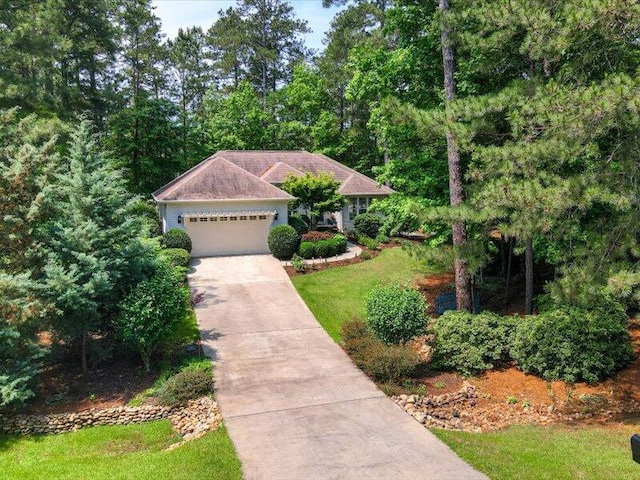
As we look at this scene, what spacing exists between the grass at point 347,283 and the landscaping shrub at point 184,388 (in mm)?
4776

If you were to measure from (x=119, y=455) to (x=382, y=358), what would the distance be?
6.16 m

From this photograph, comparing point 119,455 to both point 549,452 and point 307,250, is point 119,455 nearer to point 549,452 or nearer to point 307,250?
point 549,452

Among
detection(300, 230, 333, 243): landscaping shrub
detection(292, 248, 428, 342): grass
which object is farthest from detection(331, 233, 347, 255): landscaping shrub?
detection(292, 248, 428, 342): grass

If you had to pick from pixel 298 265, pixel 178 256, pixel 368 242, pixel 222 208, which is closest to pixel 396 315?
pixel 298 265

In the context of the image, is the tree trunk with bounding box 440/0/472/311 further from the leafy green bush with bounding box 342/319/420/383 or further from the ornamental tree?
the ornamental tree

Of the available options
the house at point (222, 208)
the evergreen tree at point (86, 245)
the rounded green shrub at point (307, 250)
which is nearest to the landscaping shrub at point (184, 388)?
the evergreen tree at point (86, 245)

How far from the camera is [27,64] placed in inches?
1049

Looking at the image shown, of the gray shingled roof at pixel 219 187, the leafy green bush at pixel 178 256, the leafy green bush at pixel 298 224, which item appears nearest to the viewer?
the leafy green bush at pixel 178 256

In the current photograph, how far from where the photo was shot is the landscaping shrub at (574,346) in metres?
11.4

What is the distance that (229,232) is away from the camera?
79.3 feet

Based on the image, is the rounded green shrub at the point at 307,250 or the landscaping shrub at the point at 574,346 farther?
the rounded green shrub at the point at 307,250

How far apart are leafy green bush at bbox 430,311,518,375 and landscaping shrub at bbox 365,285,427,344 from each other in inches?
29.2

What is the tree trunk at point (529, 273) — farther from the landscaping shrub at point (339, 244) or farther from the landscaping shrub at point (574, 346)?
the landscaping shrub at point (339, 244)

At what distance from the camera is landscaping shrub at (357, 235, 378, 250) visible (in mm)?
25031
